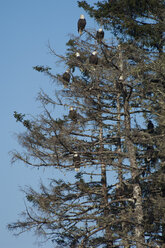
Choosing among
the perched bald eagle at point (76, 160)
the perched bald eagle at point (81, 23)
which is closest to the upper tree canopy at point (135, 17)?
the perched bald eagle at point (81, 23)

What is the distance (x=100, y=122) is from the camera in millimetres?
14688

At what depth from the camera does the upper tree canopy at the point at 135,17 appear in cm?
1639

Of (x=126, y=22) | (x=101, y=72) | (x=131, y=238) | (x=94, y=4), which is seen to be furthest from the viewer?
(x=94, y=4)

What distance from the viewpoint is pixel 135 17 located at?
1734cm

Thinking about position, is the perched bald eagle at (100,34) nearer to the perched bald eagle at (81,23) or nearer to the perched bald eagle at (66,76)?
the perched bald eagle at (81,23)

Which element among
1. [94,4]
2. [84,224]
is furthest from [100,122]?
[94,4]

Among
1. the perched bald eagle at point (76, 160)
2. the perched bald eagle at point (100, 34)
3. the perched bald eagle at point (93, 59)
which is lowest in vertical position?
the perched bald eagle at point (76, 160)

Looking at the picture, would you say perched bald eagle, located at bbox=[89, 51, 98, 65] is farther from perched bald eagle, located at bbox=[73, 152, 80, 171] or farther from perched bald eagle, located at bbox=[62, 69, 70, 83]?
perched bald eagle, located at bbox=[73, 152, 80, 171]

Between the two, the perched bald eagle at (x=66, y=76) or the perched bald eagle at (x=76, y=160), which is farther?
the perched bald eagle at (x=66, y=76)

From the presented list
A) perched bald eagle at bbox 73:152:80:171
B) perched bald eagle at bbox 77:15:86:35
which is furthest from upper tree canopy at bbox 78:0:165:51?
perched bald eagle at bbox 73:152:80:171

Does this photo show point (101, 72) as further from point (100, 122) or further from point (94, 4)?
point (94, 4)

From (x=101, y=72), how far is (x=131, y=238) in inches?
194

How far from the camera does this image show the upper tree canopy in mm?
16391

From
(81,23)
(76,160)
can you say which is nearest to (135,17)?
(81,23)
